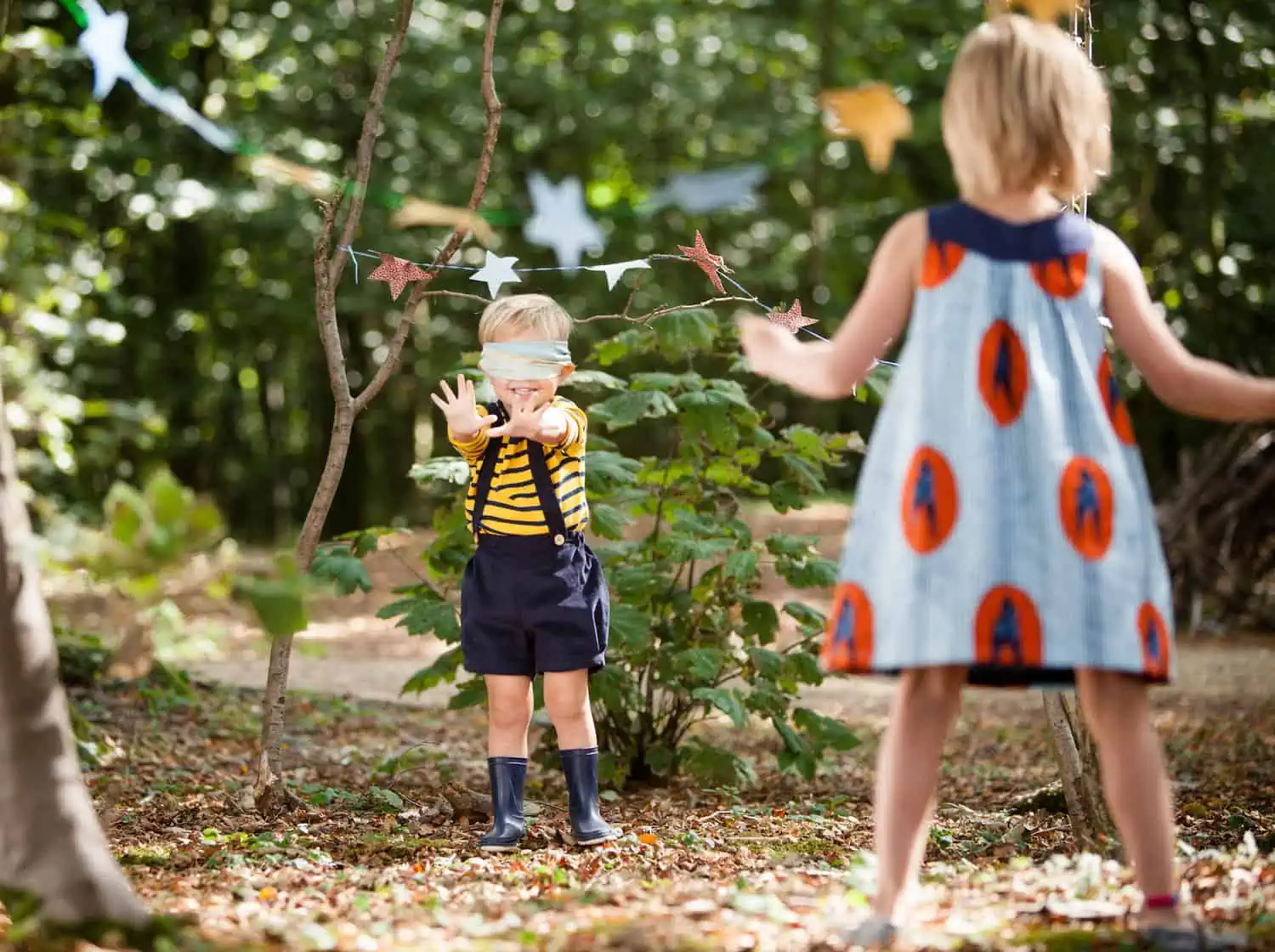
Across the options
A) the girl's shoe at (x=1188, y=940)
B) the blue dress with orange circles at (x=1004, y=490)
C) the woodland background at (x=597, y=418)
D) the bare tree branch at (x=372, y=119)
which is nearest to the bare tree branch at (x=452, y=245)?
the bare tree branch at (x=372, y=119)

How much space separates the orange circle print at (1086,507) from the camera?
2217 millimetres

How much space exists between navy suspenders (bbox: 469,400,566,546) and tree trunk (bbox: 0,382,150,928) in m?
1.27

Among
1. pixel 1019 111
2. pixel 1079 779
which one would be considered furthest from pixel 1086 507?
pixel 1079 779

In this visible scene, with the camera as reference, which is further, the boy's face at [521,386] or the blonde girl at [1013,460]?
the boy's face at [521,386]

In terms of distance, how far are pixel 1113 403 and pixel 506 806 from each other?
6.08 feet

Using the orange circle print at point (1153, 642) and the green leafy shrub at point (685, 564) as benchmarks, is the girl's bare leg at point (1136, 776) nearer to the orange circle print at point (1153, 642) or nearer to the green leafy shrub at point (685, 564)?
the orange circle print at point (1153, 642)

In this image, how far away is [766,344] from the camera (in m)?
2.50

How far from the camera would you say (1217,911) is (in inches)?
99.0

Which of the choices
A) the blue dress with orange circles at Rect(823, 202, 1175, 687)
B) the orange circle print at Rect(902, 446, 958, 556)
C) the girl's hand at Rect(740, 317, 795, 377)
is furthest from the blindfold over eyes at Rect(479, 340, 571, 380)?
the orange circle print at Rect(902, 446, 958, 556)

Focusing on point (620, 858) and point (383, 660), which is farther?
point (383, 660)

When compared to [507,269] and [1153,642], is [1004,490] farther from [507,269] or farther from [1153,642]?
[507,269]

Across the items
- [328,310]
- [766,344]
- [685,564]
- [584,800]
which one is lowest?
[584,800]

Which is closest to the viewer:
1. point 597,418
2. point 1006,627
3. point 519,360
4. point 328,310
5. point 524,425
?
point 1006,627

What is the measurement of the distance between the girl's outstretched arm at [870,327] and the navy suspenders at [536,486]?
3.56 feet
